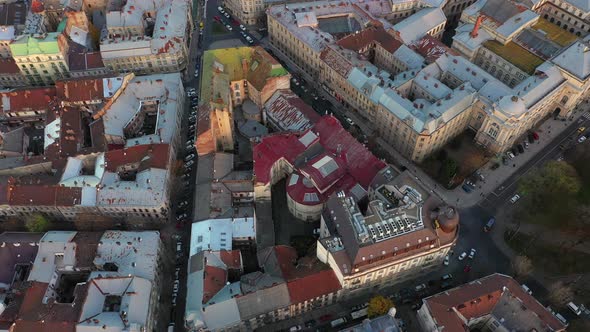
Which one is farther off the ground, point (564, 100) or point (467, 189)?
point (564, 100)

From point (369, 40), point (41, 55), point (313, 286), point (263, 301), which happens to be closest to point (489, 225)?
point (313, 286)

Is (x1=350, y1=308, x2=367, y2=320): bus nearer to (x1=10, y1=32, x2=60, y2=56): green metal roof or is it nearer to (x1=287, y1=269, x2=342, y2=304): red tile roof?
(x1=287, y1=269, x2=342, y2=304): red tile roof

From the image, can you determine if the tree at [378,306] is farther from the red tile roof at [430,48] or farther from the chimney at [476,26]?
the chimney at [476,26]

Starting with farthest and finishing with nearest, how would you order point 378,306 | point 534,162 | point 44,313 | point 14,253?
point 534,162, point 14,253, point 378,306, point 44,313

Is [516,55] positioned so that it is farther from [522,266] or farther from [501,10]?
[522,266]

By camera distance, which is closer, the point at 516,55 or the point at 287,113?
the point at 287,113

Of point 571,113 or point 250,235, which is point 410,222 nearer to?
point 250,235
